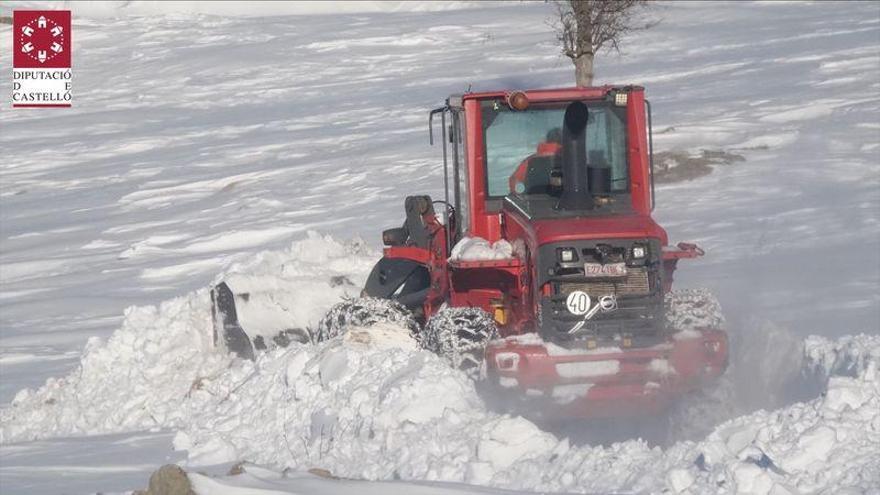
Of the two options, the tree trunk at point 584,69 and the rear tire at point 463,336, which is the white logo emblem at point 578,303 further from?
the tree trunk at point 584,69

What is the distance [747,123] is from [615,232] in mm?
14799

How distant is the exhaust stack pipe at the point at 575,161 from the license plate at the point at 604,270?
52cm

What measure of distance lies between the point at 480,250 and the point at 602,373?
3.82ft

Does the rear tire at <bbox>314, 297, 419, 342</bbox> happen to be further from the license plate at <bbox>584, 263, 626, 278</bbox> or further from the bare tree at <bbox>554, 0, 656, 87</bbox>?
the bare tree at <bbox>554, 0, 656, 87</bbox>

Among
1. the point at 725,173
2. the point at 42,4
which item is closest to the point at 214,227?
the point at 725,173

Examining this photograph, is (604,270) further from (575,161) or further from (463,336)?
(463,336)

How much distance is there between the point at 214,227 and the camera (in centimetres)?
2066

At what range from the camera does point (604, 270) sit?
842 cm

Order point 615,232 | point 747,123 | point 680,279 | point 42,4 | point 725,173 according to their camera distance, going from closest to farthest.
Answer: point 615,232 < point 680,279 < point 725,173 < point 747,123 < point 42,4

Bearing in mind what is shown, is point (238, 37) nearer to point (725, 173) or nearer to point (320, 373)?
point (725, 173)

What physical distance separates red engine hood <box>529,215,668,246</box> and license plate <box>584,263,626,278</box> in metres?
0.16

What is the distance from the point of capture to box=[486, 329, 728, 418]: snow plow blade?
27.3 ft

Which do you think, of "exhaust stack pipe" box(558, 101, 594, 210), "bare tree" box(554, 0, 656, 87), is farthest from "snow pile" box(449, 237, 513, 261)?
"bare tree" box(554, 0, 656, 87)

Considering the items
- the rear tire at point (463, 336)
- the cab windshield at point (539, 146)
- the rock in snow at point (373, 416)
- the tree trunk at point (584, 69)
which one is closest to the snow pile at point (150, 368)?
the rock in snow at point (373, 416)
